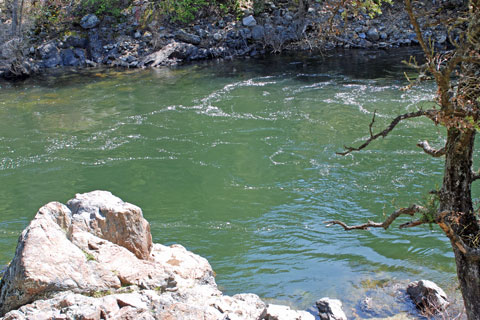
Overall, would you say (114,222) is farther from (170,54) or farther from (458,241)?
(170,54)

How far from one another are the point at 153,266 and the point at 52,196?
205 inches

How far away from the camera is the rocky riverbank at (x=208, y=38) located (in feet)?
76.8

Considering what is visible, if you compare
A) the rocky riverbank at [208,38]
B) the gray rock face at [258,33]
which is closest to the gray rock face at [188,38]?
the rocky riverbank at [208,38]

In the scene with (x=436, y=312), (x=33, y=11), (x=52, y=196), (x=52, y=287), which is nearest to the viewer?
(x=52, y=287)

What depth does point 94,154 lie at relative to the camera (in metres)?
13.1

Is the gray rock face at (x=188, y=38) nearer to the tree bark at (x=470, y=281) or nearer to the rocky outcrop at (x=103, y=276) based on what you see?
the rocky outcrop at (x=103, y=276)

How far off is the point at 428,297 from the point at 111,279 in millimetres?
4037

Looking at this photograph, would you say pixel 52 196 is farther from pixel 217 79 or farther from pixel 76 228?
pixel 217 79

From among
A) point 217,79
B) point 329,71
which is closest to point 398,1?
point 329,71

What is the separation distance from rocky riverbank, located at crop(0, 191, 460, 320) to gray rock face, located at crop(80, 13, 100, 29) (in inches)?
801

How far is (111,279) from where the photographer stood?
596cm

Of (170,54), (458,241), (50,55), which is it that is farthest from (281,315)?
(50,55)

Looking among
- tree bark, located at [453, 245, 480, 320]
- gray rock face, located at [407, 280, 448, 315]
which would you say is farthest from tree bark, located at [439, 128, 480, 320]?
gray rock face, located at [407, 280, 448, 315]

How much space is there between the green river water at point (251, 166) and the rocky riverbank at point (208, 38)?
348cm
